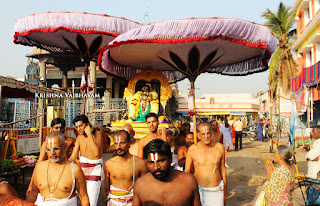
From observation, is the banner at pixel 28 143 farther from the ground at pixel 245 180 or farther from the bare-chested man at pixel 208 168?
the bare-chested man at pixel 208 168

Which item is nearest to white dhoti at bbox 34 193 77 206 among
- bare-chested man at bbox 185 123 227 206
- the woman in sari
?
bare-chested man at bbox 185 123 227 206

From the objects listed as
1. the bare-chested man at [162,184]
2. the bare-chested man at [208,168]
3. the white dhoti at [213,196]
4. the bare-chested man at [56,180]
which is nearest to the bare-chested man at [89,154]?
the bare-chested man at [56,180]

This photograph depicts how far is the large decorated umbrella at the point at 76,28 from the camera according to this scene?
8250mm

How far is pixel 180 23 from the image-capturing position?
19.5 ft

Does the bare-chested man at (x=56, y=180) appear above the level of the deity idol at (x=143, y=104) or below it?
below

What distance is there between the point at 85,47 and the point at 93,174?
237 inches

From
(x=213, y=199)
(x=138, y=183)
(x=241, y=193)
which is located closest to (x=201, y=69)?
(x=241, y=193)

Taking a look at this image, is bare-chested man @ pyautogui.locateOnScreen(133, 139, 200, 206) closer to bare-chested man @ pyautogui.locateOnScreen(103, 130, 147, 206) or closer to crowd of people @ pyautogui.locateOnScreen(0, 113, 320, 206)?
crowd of people @ pyautogui.locateOnScreen(0, 113, 320, 206)

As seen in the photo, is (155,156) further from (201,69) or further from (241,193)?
(201,69)

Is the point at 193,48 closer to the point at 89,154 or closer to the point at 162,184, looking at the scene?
Result: the point at 89,154

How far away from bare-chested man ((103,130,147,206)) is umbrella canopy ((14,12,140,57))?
592 cm

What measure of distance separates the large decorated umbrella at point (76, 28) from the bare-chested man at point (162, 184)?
23.0 ft

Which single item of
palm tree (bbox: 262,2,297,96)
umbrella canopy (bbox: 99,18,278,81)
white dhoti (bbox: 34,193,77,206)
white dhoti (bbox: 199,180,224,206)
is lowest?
white dhoti (bbox: 199,180,224,206)

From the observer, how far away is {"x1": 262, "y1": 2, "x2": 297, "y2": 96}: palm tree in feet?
77.5
